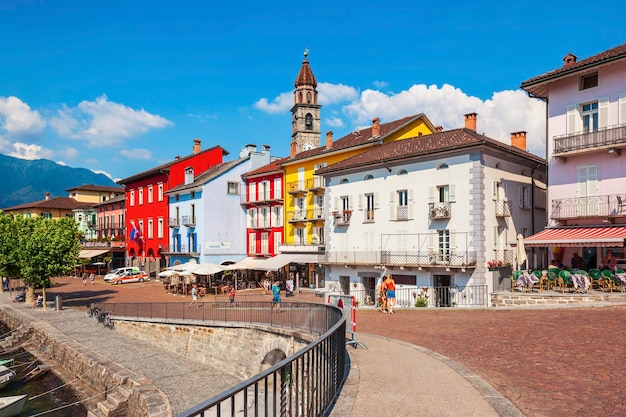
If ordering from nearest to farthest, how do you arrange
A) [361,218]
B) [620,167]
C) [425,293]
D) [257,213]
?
[620,167] → [425,293] → [361,218] → [257,213]

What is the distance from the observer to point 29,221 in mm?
38188

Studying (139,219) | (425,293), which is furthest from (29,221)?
(425,293)

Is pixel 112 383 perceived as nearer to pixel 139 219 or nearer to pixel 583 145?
pixel 583 145

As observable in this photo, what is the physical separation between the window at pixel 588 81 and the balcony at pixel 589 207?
579 centimetres

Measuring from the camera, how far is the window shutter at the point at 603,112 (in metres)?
→ 23.3

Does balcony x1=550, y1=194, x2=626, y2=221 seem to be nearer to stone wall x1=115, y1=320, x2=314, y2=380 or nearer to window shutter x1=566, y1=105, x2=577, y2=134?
window shutter x1=566, y1=105, x2=577, y2=134

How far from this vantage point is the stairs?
672 inches

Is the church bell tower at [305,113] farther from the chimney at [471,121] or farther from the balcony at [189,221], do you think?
the chimney at [471,121]

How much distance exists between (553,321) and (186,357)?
16.9 meters

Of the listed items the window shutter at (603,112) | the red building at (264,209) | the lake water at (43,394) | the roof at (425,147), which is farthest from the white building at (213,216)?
the window shutter at (603,112)

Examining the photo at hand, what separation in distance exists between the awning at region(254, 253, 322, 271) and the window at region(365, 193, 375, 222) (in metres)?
6.36

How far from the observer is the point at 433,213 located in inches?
1088

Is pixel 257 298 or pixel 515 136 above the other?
pixel 515 136

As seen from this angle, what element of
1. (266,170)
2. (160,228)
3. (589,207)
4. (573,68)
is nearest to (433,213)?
(589,207)
